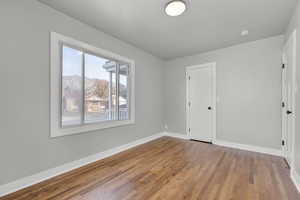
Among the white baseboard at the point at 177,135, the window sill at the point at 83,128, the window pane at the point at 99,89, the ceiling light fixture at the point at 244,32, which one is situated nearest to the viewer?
the window sill at the point at 83,128

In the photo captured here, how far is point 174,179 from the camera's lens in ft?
6.70

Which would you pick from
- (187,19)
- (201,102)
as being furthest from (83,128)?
(201,102)

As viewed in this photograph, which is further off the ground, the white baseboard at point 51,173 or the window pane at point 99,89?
the window pane at point 99,89

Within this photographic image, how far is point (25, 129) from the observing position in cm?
186

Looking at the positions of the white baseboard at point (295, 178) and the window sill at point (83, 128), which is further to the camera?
the window sill at point (83, 128)

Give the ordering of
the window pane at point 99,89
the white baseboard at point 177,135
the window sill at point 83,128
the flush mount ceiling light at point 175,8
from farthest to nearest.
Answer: the white baseboard at point 177,135, the window pane at point 99,89, the window sill at point 83,128, the flush mount ceiling light at point 175,8

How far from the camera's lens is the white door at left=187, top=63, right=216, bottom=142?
3834mm

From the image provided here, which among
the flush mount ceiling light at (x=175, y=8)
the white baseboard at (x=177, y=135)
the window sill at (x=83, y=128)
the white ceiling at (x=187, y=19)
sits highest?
the white ceiling at (x=187, y=19)

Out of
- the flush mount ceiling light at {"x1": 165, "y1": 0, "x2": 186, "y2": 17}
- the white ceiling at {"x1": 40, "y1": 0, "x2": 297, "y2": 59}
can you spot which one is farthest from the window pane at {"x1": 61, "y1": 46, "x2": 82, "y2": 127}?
the flush mount ceiling light at {"x1": 165, "y1": 0, "x2": 186, "y2": 17}

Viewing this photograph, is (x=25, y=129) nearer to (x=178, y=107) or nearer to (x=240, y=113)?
(x=178, y=107)

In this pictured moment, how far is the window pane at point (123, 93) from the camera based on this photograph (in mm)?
3314

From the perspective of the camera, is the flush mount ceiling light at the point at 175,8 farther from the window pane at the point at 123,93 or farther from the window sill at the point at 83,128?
the window sill at the point at 83,128

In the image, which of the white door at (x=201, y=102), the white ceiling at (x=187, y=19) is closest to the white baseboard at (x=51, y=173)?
the white door at (x=201, y=102)

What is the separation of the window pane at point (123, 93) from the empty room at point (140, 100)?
0.08ft
